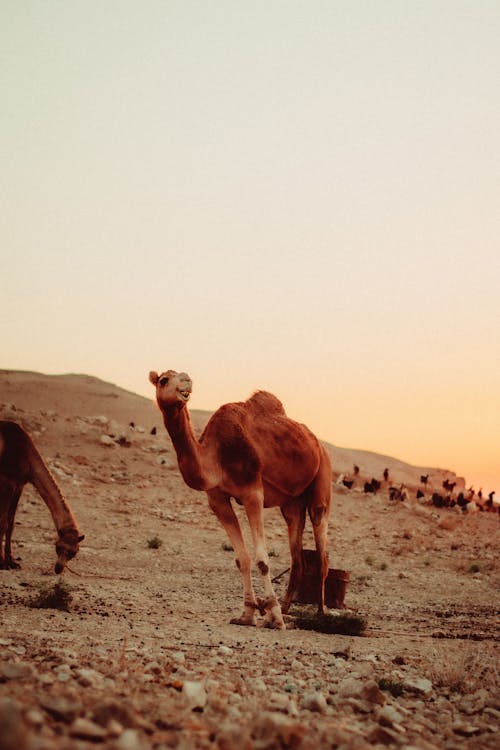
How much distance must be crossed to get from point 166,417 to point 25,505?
1590 centimetres

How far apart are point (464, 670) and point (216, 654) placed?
231 centimetres

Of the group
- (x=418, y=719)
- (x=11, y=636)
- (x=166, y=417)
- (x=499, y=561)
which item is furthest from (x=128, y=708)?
(x=499, y=561)

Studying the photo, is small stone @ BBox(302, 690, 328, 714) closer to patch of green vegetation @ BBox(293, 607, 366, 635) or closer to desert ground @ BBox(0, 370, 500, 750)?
desert ground @ BBox(0, 370, 500, 750)

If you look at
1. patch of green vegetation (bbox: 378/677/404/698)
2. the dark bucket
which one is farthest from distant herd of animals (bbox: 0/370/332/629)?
patch of green vegetation (bbox: 378/677/404/698)

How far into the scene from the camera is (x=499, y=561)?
25062 millimetres

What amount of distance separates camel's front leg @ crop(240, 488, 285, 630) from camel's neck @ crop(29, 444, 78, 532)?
2.44 metres

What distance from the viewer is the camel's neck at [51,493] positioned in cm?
1109

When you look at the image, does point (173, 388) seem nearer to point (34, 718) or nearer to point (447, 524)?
point (34, 718)

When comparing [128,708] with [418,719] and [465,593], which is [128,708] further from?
[465,593]

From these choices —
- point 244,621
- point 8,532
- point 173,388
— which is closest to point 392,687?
point 244,621

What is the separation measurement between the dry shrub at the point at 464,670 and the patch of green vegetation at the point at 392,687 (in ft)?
2.05

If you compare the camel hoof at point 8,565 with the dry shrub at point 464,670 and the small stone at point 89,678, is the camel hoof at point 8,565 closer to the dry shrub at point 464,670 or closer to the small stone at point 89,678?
the dry shrub at point 464,670

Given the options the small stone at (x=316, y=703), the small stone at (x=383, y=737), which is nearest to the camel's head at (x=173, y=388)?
the small stone at (x=316, y=703)

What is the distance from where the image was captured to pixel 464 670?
300 inches
